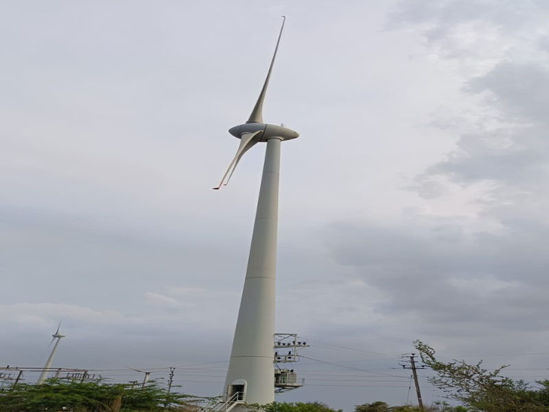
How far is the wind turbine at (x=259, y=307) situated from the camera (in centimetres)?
3444

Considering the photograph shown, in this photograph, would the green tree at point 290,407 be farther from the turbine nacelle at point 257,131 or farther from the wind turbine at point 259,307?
the turbine nacelle at point 257,131

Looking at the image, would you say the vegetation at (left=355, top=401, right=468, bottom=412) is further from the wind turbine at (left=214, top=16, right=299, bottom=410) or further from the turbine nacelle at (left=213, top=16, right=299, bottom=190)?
the turbine nacelle at (left=213, top=16, right=299, bottom=190)

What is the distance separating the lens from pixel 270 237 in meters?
39.1

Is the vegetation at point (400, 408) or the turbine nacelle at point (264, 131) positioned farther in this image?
the turbine nacelle at point (264, 131)

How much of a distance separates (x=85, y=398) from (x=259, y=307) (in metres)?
13.9

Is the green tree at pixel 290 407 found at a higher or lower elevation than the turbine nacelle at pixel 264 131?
lower

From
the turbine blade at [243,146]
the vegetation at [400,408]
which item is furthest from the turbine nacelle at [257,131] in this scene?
the vegetation at [400,408]

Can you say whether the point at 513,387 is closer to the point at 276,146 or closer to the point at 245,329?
the point at 245,329

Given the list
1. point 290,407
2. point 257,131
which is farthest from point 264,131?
point 290,407

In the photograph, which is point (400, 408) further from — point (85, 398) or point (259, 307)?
point (85, 398)

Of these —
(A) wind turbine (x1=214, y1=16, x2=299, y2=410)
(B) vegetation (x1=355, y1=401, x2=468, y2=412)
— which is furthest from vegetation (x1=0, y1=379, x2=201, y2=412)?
Answer: (B) vegetation (x1=355, y1=401, x2=468, y2=412)

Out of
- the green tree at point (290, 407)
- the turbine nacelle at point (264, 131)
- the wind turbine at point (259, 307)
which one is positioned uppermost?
the turbine nacelle at point (264, 131)

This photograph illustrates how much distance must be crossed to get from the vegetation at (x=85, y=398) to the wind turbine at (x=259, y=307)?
4.51 metres

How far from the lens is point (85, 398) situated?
33844mm
